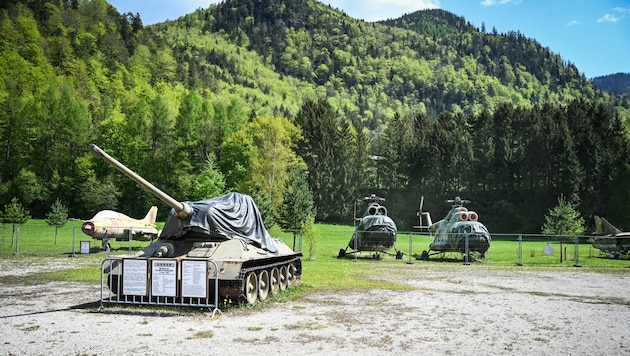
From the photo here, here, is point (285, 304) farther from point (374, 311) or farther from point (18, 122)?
point (18, 122)

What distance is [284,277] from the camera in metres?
16.2

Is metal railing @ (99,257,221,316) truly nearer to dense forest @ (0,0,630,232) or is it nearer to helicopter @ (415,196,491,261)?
dense forest @ (0,0,630,232)

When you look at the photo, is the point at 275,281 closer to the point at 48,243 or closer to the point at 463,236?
the point at 463,236

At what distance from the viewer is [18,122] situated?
56656 mm

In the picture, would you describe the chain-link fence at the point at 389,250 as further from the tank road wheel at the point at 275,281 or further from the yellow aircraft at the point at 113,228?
the tank road wheel at the point at 275,281

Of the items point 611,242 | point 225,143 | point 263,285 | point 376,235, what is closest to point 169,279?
point 263,285

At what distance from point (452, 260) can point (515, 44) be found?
173 m

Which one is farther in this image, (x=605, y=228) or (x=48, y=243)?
(x=48, y=243)

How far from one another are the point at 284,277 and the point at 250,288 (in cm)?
306

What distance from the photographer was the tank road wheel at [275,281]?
584 inches

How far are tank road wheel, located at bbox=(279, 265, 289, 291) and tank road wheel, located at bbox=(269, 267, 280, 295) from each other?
34cm

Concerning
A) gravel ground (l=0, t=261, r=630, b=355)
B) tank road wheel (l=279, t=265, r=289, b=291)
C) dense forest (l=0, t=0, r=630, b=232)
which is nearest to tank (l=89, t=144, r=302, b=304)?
tank road wheel (l=279, t=265, r=289, b=291)

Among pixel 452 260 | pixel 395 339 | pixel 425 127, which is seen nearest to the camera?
pixel 395 339

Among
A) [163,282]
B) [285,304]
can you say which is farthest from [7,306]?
[285,304]
